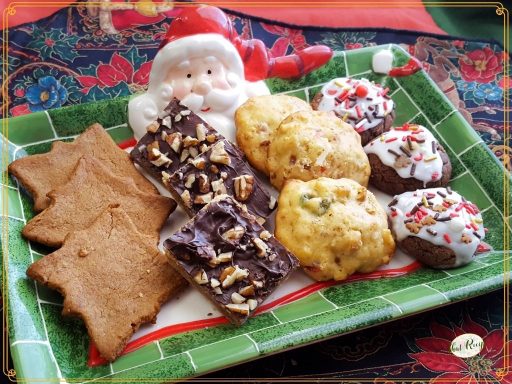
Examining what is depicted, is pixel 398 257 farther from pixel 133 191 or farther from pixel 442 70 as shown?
pixel 442 70

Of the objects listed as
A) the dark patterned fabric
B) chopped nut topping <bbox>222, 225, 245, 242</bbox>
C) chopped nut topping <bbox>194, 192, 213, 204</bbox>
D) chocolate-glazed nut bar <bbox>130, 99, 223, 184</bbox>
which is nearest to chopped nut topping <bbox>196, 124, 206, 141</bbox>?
chocolate-glazed nut bar <bbox>130, 99, 223, 184</bbox>

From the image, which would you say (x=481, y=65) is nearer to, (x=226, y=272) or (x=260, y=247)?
(x=260, y=247)

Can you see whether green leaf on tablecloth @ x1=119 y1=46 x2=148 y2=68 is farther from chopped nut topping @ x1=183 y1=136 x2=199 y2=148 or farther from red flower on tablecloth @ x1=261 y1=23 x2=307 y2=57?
chopped nut topping @ x1=183 y1=136 x2=199 y2=148

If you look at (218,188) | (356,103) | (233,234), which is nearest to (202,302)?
(233,234)

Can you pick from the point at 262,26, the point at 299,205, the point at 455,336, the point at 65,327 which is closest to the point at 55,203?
the point at 65,327

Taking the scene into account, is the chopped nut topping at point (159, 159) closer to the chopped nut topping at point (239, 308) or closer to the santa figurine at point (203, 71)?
the santa figurine at point (203, 71)

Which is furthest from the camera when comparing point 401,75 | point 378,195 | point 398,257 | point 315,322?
point 401,75
